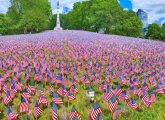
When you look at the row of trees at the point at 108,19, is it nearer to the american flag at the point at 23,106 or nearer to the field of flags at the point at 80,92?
the field of flags at the point at 80,92

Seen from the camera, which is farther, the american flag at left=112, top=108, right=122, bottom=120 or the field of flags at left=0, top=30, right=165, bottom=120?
the field of flags at left=0, top=30, right=165, bottom=120

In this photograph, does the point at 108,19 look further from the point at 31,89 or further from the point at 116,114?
the point at 116,114

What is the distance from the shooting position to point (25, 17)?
7250 centimetres

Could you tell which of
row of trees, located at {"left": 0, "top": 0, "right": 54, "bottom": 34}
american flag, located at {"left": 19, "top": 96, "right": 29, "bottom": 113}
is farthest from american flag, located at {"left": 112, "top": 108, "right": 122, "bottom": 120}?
row of trees, located at {"left": 0, "top": 0, "right": 54, "bottom": 34}

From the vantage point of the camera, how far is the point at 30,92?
33.8 ft

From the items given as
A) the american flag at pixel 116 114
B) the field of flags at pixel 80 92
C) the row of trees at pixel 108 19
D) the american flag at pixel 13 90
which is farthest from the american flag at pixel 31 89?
the row of trees at pixel 108 19

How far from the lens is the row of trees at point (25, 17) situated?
72812mm

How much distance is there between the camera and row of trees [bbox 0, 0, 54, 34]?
72.8 meters

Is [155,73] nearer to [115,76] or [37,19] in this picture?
[115,76]

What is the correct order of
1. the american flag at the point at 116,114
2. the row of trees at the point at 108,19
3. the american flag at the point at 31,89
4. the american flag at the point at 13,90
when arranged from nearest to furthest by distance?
the american flag at the point at 116,114
the american flag at the point at 13,90
the american flag at the point at 31,89
the row of trees at the point at 108,19

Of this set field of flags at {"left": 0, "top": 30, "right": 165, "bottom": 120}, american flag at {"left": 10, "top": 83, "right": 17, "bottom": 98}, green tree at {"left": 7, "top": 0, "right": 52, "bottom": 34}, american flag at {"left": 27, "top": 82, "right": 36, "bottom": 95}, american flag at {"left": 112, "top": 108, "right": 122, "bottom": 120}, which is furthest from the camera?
green tree at {"left": 7, "top": 0, "right": 52, "bottom": 34}

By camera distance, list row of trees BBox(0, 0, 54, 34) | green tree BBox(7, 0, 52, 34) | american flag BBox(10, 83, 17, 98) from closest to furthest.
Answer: american flag BBox(10, 83, 17, 98) → green tree BBox(7, 0, 52, 34) → row of trees BBox(0, 0, 54, 34)

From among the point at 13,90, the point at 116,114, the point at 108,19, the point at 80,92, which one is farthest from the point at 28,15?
the point at 116,114

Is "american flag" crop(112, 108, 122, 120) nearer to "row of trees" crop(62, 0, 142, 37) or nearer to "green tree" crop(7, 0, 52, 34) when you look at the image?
"row of trees" crop(62, 0, 142, 37)
